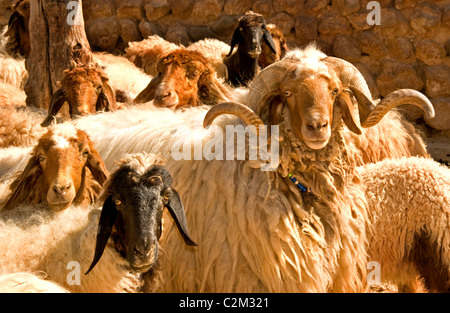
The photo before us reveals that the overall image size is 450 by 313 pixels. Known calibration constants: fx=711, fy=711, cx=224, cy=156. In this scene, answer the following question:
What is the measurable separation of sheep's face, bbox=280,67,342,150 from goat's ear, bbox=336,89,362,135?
75 mm

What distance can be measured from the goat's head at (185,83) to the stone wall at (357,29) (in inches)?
118

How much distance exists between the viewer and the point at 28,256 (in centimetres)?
378

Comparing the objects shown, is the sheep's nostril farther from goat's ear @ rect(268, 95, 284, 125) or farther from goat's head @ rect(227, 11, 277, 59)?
goat's head @ rect(227, 11, 277, 59)

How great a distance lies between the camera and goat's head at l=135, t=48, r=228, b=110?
5887 mm

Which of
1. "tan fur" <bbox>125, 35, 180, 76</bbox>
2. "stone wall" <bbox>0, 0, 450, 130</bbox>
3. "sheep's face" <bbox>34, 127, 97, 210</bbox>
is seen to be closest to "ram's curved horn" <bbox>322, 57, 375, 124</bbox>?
"sheep's face" <bbox>34, 127, 97, 210</bbox>

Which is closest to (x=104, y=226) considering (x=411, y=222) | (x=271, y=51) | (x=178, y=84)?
(x=411, y=222)

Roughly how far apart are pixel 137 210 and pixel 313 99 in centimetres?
131

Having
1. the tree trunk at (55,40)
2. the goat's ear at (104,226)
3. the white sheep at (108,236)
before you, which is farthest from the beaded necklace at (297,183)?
the tree trunk at (55,40)

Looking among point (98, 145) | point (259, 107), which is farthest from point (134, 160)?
point (98, 145)

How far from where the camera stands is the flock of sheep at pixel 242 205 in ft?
12.0

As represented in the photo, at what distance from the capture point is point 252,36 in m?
7.35

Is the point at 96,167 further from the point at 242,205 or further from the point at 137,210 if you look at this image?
the point at 137,210

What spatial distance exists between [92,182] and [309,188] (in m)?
1.36

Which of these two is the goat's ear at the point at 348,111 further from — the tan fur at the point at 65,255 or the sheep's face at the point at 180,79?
the sheep's face at the point at 180,79
